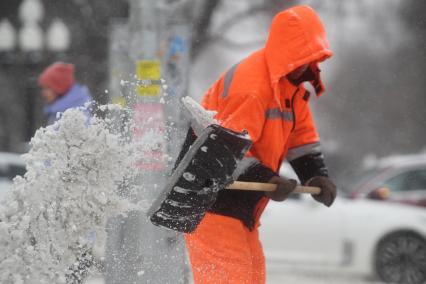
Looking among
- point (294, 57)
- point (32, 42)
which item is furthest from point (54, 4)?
point (294, 57)

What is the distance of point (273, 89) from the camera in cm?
427

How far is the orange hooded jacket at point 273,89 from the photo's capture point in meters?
4.19

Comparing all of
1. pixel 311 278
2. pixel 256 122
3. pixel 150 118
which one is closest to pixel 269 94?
pixel 256 122

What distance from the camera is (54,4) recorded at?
2062 centimetres

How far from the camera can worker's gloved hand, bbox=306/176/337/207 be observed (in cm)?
477

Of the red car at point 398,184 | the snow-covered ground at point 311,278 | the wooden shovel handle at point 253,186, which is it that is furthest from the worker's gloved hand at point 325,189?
the red car at point 398,184

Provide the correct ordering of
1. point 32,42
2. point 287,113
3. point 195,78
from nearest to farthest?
point 287,113
point 32,42
point 195,78

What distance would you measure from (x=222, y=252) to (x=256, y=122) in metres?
0.59

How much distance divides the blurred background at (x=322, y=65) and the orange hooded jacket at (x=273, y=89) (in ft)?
21.0

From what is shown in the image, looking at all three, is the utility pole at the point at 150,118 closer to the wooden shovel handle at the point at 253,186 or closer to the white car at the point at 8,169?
the wooden shovel handle at the point at 253,186

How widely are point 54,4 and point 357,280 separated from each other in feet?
39.9

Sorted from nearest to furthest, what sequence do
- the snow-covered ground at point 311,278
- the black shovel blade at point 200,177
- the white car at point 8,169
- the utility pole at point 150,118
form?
the black shovel blade at point 200,177 < the utility pole at point 150,118 < the snow-covered ground at point 311,278 < the white car at point 8,169

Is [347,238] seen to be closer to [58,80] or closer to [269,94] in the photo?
[58,80]

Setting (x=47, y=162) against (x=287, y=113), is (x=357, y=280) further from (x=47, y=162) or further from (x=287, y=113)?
(x=47, y=162)
